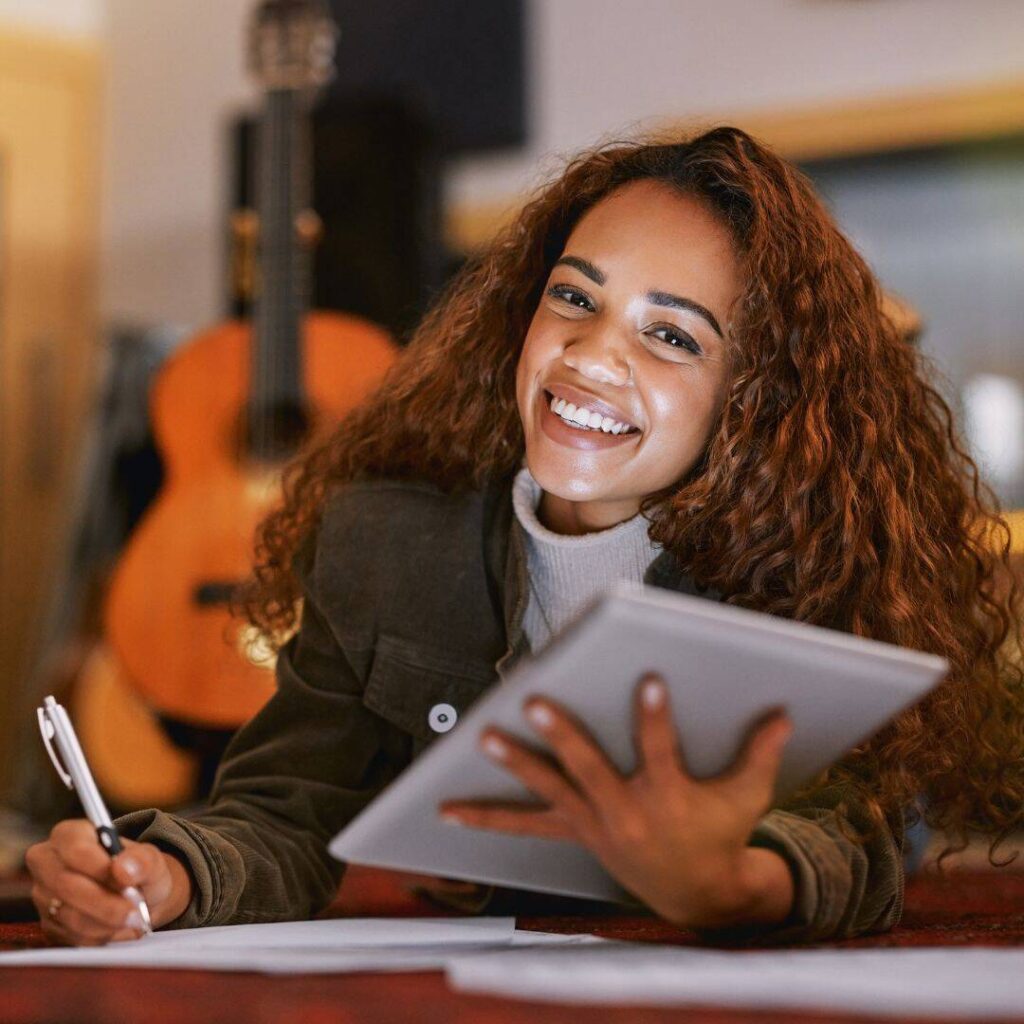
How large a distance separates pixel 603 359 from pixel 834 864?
401mm

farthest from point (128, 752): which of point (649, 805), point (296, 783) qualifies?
point (649, 805)

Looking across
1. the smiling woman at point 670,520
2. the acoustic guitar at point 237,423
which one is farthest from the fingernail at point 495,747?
the acoustic guitar at point 237,423

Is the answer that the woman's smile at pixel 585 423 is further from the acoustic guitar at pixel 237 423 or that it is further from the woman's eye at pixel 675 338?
the acoustic guitar at pixel 237 423

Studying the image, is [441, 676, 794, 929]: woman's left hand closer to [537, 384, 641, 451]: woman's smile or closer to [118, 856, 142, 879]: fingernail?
[118, 856, 142, 879]: fingernail

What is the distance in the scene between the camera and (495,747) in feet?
2.42

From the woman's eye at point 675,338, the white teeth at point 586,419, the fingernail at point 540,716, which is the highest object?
the woman's eye at point 675,338

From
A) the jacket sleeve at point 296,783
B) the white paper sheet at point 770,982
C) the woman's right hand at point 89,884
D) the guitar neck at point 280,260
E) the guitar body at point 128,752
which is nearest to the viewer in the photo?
the white paper sheet at point 770,982

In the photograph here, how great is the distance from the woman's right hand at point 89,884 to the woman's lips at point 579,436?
419 mm

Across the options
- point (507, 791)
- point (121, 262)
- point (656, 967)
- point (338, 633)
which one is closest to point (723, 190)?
point (338, 633)

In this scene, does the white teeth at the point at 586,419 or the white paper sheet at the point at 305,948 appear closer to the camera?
the white paper sheet at the point at 305,948

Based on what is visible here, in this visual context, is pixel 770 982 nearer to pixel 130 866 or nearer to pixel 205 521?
pixel 130 866

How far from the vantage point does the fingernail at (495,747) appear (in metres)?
0.73

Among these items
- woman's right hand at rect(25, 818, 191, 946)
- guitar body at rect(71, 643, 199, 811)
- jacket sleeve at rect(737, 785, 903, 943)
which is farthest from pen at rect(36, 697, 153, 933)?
guitar body at rect(71, 643, 199, 811)

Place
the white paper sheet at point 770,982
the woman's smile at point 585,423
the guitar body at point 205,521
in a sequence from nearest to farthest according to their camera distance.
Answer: the white paper sheet at point 770,982 < the woman's smile at point 585,423 < the guitar body at point 205,521
